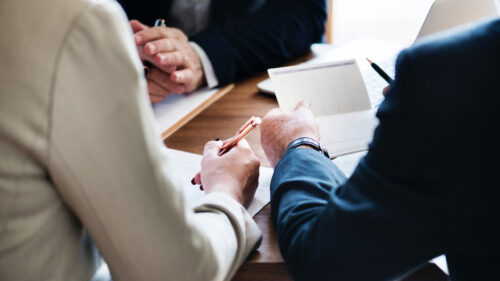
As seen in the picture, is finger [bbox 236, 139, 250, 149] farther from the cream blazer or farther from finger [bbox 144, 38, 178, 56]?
finger [bbox 144, 38, 178, 56]

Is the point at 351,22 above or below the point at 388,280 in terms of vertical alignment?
below

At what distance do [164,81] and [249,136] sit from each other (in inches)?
12.9

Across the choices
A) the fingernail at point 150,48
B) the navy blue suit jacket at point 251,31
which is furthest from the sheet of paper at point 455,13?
the fingernail at point 150,48

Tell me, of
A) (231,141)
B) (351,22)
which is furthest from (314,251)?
(351,22)

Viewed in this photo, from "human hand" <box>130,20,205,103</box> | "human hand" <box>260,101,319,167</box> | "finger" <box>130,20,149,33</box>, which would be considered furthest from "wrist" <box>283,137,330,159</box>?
"finger" <box>130,20,149,33</box>

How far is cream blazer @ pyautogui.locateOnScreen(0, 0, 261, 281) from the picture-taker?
1.21ft

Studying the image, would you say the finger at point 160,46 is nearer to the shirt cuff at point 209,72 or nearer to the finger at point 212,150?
the shirt cuff at point 209,72

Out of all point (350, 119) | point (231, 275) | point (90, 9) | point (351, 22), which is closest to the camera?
point (90, 9)

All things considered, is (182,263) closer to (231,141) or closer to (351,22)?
(231,141)

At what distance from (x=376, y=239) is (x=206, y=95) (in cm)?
72

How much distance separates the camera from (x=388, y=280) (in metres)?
0.51

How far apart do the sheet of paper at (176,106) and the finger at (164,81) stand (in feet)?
0.11

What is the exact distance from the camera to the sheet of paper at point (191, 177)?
2.25ft

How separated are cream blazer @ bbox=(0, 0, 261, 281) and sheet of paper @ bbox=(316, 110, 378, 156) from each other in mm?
366
